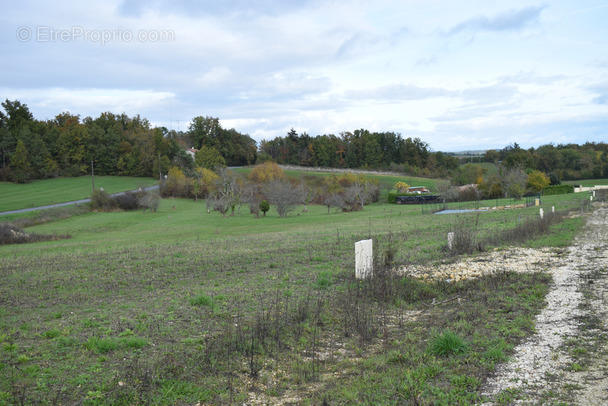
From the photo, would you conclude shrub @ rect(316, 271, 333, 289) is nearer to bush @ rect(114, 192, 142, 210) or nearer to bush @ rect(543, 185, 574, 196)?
bush @ rect(114, 192, 142, 210)

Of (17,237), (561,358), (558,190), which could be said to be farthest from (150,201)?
(558,190)

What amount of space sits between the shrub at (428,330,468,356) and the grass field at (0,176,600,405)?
0.02 meters

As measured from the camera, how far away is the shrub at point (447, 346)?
638 centimetres

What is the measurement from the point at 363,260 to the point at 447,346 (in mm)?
5159

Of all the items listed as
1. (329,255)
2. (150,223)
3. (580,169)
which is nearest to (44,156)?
(150,223)

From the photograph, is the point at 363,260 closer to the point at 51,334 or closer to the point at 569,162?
the point at 51,334

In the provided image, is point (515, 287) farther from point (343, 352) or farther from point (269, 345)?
point (269, 345)

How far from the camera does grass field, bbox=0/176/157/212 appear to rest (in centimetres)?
5731

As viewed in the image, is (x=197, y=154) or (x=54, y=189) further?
(x=197, y=154)

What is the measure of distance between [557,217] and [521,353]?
906 inches

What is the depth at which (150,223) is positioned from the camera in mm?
41875

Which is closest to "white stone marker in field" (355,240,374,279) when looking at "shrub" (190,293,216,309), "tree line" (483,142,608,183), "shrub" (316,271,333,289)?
"shrub" (316,271,333,289)

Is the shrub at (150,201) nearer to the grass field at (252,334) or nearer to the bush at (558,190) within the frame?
the grass field at (252,334)

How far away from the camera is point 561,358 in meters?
6.07
